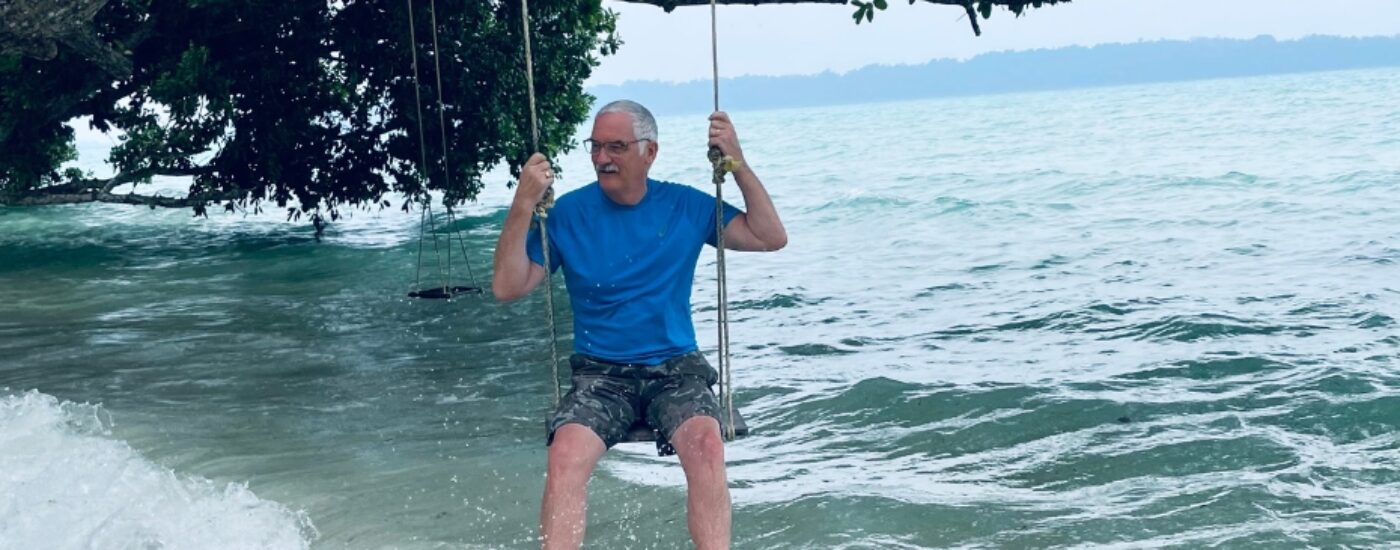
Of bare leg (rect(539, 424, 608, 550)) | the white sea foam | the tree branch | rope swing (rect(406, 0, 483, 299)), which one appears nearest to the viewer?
bare leg (rect(539, 424, 608, 550))

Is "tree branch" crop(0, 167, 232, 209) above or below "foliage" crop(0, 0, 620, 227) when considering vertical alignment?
below

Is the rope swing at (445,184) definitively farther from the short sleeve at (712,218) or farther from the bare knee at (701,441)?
the bare knee at (701,441)

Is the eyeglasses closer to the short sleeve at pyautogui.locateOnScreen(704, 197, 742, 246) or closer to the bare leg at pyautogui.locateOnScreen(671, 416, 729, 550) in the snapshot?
the short sleeve at pyautogui.locateOnScreen(704, 197, 742, 246)

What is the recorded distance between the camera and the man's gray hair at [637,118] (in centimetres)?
510

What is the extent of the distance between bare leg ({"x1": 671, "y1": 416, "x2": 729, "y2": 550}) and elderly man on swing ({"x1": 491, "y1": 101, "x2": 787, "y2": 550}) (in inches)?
1.8

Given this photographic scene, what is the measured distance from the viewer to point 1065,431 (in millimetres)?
8781

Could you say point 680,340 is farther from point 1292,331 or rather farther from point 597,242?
point 1292,331

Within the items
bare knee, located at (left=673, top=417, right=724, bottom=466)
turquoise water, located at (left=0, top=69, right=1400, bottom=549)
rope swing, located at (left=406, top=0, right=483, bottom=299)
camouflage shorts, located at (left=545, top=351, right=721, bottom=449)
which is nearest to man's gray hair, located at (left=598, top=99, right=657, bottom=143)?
camouflage shorts, located at (left=545, top=351, right=721, bottom=449)

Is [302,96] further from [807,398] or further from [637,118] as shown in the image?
[637,118]

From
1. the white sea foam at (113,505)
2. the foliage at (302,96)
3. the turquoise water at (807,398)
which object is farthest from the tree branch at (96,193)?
the white sea foam at (113,505)

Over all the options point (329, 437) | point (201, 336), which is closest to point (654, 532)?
point (329, 437)

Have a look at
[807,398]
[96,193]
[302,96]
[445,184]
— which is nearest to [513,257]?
[807,398]

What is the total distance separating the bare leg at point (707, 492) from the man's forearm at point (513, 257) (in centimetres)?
77

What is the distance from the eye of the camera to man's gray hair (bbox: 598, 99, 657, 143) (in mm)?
5098
